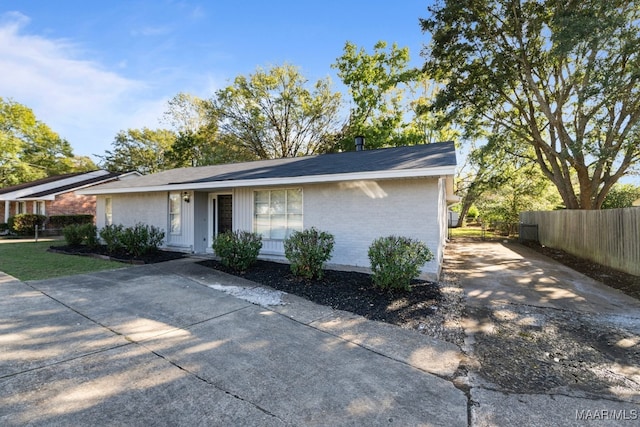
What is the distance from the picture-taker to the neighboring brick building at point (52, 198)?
60.0 ft

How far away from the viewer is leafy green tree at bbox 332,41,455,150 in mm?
22875

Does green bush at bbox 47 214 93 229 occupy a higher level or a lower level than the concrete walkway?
higher

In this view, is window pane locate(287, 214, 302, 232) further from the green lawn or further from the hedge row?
the green lawn

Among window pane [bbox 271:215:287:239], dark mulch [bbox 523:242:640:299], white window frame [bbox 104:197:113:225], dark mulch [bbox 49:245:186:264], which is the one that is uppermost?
white window frame [bbox 104:197:113:225]

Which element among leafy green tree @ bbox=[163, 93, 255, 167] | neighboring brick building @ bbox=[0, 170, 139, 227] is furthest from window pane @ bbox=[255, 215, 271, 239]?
leafy green tree @ bbox=[163, 93, 255, 167]

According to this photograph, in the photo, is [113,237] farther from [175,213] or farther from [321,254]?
[321,254]

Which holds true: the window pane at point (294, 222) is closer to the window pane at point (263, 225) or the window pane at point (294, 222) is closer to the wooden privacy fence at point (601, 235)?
the window pane at point (263, 225)

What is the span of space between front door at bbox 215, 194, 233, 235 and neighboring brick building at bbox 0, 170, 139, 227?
13.6 m

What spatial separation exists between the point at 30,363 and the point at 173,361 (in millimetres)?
1459

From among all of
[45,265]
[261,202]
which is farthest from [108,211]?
[261,202]

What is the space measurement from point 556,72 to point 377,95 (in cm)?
1235

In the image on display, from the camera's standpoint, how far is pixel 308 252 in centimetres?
686

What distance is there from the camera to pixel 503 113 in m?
15.5

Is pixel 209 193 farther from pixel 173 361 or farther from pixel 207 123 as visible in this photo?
pixel 207 123
